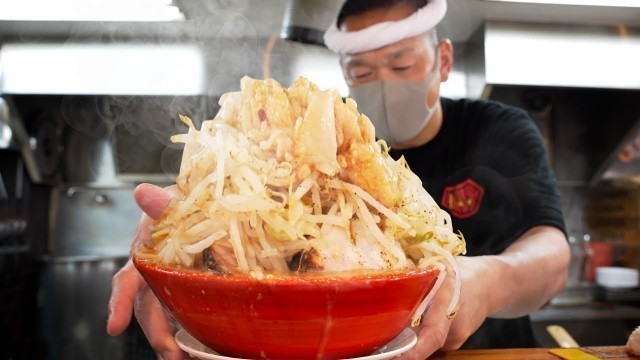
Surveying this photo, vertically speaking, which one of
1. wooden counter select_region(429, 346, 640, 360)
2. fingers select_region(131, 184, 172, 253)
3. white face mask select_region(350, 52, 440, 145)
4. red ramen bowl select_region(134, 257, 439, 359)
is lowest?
wooden counter select_region(429, 346, 640, 360)

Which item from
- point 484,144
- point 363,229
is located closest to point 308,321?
point 363,229

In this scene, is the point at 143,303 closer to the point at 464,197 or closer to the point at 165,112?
the point at 464,197

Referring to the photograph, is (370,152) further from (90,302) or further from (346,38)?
(90,302)

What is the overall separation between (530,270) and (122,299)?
4.00 feet

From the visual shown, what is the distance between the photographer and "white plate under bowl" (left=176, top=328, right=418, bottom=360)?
Answer: 64 cm

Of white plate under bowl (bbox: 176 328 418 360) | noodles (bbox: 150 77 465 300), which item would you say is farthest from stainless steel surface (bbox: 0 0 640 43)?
white plate under bowl (bbox: 176 328 418 360)

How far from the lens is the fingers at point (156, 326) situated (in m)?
0.81

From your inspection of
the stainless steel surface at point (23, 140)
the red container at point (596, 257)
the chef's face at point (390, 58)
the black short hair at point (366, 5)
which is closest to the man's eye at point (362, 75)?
the chef's face at point (390, 58)

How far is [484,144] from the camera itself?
2.28 metres

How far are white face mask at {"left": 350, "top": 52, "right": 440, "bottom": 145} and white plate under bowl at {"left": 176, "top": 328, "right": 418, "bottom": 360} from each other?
149 cm

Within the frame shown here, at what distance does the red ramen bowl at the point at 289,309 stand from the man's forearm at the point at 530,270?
27.2 inches

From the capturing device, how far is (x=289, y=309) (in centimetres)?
58

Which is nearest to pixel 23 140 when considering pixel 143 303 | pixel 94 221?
pixel 94 221

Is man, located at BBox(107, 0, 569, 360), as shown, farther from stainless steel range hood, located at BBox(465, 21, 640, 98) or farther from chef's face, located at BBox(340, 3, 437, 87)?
stainless steel range hood, located at BBox(465, 21, 640, 98)
